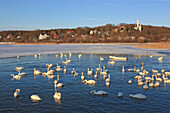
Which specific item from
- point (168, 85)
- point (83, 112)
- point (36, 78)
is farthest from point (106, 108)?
point (36, 78)

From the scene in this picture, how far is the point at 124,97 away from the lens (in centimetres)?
1527

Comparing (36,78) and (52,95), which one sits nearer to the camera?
(52,95)

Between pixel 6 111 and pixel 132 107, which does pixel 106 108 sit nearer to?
pixel 132 107

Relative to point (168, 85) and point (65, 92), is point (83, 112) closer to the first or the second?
point (65, 92)

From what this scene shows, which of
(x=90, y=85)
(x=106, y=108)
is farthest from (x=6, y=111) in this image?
(x=90, y=85)

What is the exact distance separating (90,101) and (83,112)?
207 cm

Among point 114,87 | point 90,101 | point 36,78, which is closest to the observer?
point 90,101

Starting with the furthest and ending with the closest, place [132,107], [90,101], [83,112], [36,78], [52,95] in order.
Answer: [36,78] < [52,95] < [90,101] < [132,107] < [83,112]

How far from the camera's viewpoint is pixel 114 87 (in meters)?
18.0

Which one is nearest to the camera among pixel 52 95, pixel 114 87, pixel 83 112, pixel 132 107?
pixel 83 112

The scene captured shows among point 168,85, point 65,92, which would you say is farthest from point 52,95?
point 168,85

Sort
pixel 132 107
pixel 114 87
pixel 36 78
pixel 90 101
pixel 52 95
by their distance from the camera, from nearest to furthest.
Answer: pixel 132 107, pixel 90 101, pixel 52 95, pixel 114 87, pixel 36 78

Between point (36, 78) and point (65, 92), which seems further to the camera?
point (36, 78)

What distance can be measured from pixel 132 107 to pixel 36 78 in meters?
12.4
